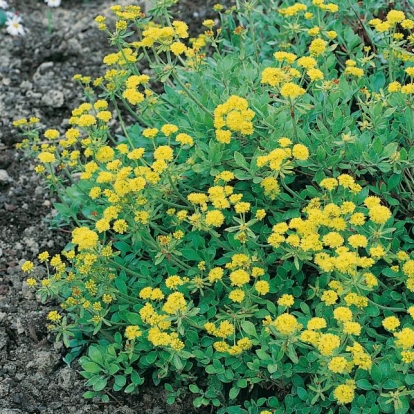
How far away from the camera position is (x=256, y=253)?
2.94 metres

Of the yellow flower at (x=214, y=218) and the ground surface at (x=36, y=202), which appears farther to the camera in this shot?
the ground surface at (x=36, y=202)

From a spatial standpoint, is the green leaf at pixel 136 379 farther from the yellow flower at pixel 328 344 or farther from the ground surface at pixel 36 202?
the yellow flower at pixel 328 344

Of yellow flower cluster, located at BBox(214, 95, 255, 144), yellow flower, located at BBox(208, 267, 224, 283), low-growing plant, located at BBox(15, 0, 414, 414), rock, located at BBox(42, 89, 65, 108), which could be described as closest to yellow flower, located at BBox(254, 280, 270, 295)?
low-growing plant, located at BBox(15, 0, 414, 414)

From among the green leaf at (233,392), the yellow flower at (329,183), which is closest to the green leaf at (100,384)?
the green leaf at (233,392)

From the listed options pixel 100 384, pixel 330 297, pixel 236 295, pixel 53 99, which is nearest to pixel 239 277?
pixel 236 295

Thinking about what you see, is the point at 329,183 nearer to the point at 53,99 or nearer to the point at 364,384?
the point at 364,384

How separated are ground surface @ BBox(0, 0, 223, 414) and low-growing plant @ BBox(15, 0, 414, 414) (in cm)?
13

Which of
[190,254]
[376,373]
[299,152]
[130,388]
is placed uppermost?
[299,152]

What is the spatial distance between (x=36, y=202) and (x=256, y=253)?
169 centimetres

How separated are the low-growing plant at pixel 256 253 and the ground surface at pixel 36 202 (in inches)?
5.3

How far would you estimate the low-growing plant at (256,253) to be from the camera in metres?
2.68

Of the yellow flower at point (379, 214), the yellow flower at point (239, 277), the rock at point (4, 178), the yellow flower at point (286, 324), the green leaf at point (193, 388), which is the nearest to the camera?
the yellow flower at point (286, 324)

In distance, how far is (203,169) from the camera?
3.12 metres

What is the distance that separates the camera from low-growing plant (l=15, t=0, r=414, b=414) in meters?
2.68
